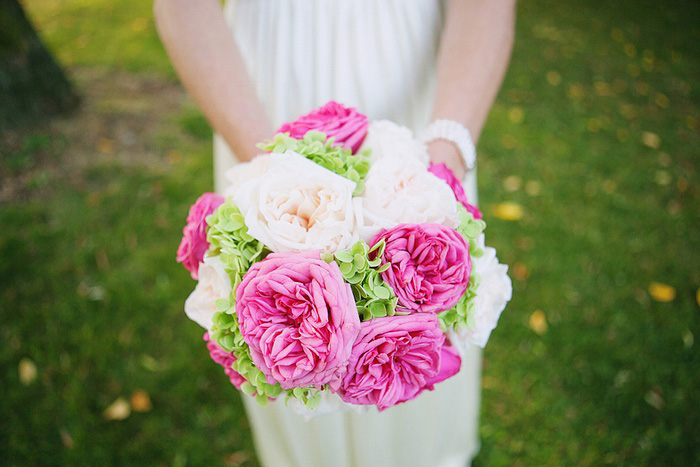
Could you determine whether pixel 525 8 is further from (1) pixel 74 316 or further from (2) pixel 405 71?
(1) pixel 74 316

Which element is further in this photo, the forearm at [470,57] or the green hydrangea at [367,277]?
the forearm at [470,57]

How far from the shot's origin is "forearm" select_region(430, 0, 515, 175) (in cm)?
150

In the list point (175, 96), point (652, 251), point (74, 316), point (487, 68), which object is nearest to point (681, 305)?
point (652, 251)

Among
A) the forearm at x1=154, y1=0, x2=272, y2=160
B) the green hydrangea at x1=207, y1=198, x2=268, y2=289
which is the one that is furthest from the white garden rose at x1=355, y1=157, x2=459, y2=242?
the forearm at x1=154, y1=0, x2=272, y2=160

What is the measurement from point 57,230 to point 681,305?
→ 12.9ft

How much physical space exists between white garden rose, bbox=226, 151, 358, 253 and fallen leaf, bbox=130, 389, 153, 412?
6.38 feet

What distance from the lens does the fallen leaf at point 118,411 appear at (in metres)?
2.50

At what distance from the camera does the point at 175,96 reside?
4688 mm

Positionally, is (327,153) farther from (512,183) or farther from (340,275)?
(512,183)

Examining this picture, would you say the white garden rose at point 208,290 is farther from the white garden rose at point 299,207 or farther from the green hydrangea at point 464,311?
the green hydrangea at point 464,311

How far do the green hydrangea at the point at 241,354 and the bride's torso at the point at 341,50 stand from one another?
89cm

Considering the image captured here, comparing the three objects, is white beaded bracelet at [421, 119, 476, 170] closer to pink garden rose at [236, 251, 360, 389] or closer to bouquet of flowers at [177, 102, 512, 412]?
bouquet of flowers at [177, 102, 512, 412]

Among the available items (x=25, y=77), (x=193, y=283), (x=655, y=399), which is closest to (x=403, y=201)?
(x=655, y=399)

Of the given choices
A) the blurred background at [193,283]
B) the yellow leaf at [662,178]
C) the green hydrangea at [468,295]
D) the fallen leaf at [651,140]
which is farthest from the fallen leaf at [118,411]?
the fallen leaf at [651,140]
